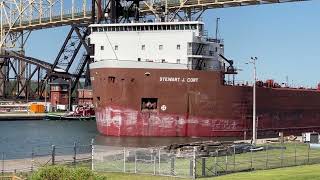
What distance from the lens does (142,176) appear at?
30.6 meters

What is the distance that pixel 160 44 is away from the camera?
6562cm

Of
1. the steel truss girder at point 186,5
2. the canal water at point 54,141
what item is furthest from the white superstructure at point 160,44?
the steel truss girder at point 186,5

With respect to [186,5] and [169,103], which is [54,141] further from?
[186,5]

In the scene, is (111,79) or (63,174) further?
(111,79)

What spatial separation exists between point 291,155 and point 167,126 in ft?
70.0

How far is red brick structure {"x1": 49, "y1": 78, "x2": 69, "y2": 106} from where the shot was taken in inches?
4879

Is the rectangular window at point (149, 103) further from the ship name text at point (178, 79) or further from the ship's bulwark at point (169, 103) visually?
the ship name text at point (178, 79)

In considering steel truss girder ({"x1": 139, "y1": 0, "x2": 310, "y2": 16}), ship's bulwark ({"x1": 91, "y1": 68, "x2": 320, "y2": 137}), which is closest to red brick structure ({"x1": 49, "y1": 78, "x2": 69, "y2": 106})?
steel truss girder ({"x1": 139, "y1": 0, "x2": 310, "y2": 16})

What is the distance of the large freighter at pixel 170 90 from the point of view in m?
59.8

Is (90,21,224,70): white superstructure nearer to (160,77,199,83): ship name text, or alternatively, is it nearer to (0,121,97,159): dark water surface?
(160,77,199,83): ship name text

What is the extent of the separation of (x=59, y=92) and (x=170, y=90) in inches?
2672

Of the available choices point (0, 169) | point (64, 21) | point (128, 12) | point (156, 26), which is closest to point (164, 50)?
point (156, 26)

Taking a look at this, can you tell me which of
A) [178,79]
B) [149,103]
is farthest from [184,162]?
[149,103]

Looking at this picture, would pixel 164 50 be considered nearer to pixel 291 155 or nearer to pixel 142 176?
pixel 291 155
